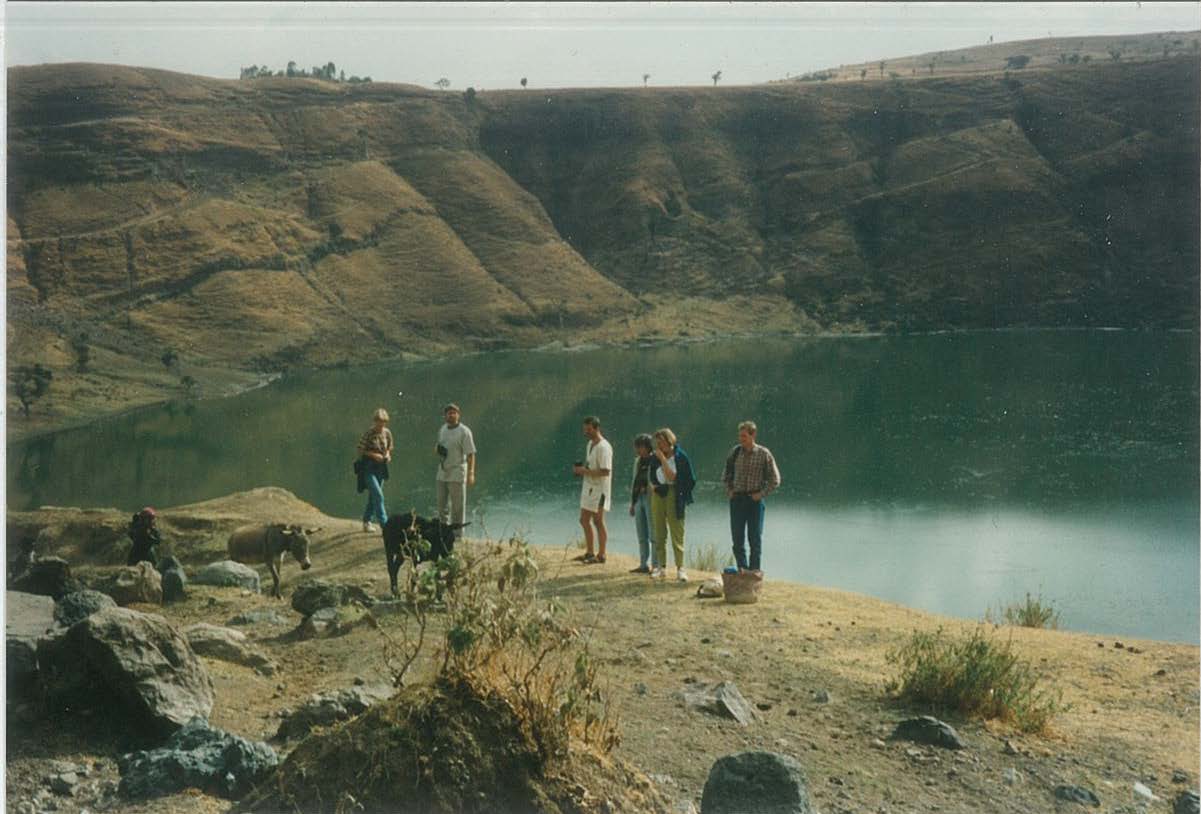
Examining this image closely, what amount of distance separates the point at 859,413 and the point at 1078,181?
158 ft

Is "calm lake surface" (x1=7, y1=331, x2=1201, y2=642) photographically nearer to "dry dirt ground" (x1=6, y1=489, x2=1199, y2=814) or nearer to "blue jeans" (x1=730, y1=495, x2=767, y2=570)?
"blue jeans" (x1=730, y1=495, x2=767, y2=570)

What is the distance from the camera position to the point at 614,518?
862 inches

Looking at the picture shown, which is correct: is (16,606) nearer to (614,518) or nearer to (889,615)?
(889,615)

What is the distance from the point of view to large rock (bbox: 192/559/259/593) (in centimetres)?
1097

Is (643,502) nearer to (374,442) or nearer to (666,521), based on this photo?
(666,521)

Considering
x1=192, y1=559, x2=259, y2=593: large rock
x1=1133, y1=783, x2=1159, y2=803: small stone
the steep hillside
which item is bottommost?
x1=1133, y1=783, x2=1159, y2=803: small stone

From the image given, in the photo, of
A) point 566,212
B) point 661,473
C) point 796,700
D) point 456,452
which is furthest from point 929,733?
point 566,212

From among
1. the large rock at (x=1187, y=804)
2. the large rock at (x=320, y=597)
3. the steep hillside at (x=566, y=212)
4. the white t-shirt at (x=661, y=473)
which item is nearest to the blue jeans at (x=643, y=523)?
the white t-shirt at (x=661, y=473)

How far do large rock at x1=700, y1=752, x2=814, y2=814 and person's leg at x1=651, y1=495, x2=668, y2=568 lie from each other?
6.12m

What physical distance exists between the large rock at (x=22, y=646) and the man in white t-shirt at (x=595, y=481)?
533 cm

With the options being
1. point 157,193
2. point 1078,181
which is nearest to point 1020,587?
point 157,193

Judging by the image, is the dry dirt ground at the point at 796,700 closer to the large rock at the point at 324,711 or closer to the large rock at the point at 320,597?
the large rock at the point at 320,597

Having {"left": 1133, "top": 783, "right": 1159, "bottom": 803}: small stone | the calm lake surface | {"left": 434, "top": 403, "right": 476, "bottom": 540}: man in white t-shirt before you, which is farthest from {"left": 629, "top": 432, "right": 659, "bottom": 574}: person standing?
the calm lake surface

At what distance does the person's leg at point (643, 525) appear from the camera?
11133mm
